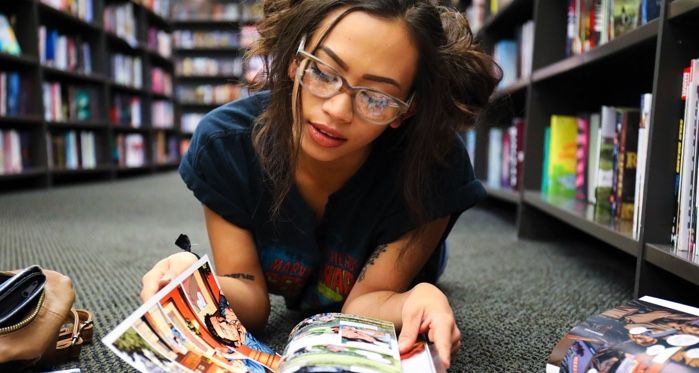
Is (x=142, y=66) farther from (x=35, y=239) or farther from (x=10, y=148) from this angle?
(x=35, y=239)

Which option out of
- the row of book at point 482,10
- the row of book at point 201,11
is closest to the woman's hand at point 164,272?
the row of book at point 482,10

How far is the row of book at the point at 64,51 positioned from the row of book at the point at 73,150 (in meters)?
0.40

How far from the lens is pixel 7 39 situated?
8.61 ft

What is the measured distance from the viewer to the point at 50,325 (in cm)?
61

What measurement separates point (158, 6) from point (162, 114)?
93 centimetres

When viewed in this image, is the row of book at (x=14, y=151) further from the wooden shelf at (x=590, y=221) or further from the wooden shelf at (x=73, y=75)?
the wooden shelf at (x=590, y=221)

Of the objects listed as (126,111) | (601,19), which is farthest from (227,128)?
(126,111)

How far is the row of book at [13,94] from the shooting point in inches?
104

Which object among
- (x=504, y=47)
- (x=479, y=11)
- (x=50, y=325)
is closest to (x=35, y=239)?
(x=50, y=325)

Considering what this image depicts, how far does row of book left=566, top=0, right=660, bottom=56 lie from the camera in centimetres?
117

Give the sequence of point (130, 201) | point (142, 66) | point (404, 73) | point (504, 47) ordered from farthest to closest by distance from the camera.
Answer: point (142, 66), point (130, 201), point (504, 47), point (404, 73)

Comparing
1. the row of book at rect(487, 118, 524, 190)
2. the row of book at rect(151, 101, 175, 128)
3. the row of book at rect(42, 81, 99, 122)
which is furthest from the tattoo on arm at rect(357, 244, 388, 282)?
the row of book at rect(151, 101, 175, 128)

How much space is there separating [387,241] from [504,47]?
170 centimetres

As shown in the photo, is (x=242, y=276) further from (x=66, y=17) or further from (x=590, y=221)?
(x=66, y=17)
